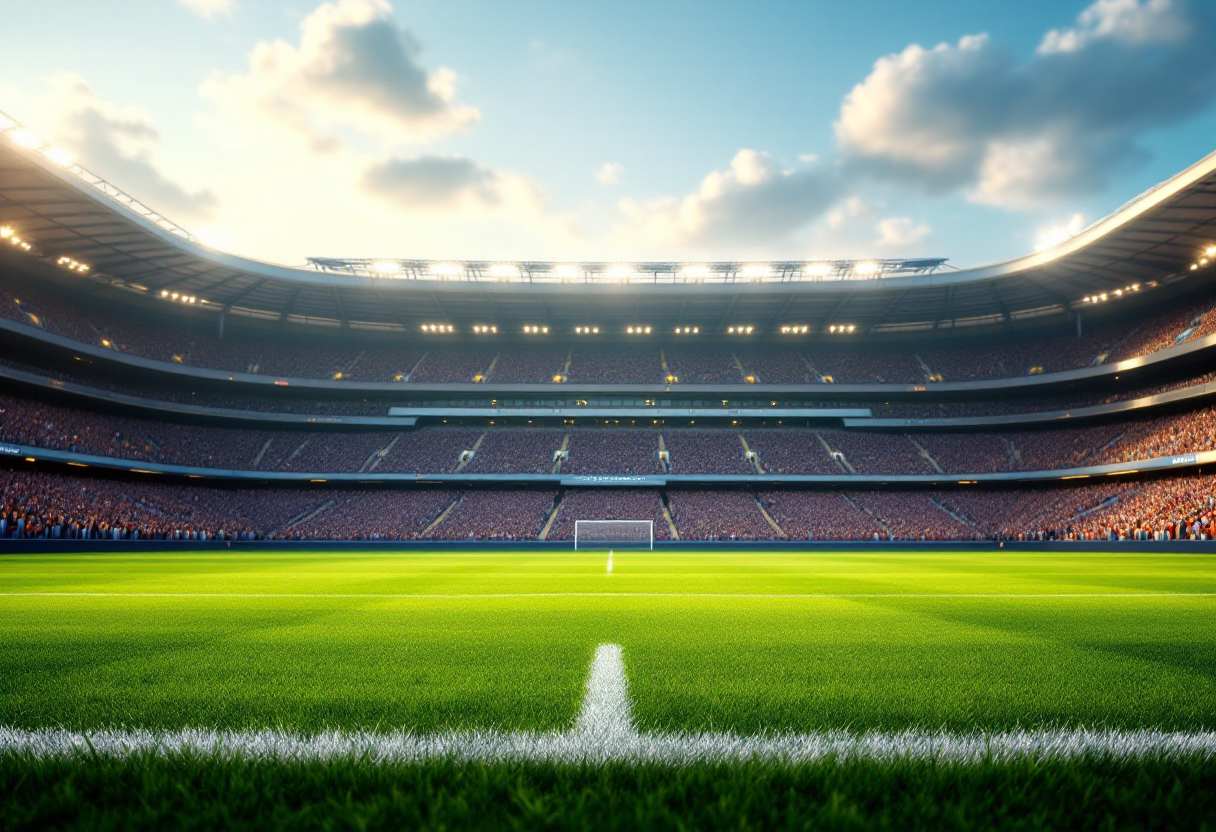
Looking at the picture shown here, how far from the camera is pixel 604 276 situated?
148ft

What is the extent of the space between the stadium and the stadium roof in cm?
34

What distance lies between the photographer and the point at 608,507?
4216cm

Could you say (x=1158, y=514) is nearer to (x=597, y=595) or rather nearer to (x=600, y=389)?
(x=600, y=389)

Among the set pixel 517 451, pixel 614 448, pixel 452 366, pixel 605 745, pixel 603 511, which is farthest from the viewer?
pixel 452 366

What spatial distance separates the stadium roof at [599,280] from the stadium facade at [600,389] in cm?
22

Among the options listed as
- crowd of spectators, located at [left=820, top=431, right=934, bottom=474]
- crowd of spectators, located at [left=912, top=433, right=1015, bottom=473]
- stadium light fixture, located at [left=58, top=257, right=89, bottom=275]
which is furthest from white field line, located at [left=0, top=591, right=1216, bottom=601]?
stadium light fixture, located at [left=58, top=257, right=89, bottom=275]

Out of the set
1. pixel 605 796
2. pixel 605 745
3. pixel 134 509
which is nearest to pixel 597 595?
pixel 605 745

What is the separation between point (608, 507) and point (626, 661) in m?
38.2

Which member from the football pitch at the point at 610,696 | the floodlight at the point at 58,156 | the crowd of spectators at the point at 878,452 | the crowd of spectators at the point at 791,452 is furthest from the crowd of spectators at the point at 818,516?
the floodlight at the point at 58,156

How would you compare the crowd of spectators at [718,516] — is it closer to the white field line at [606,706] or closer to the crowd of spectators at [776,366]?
the crowd of spectators at [776,366]

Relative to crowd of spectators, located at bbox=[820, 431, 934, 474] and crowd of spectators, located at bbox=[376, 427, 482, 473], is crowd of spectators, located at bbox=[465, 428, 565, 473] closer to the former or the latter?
crowd of spectators, located at bbox=[376, 427, 482, 473]

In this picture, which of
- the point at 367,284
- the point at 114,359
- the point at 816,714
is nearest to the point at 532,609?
the point at 816,714

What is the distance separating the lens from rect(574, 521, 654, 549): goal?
3544 centimetres

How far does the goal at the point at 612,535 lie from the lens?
Result: 35.4m
